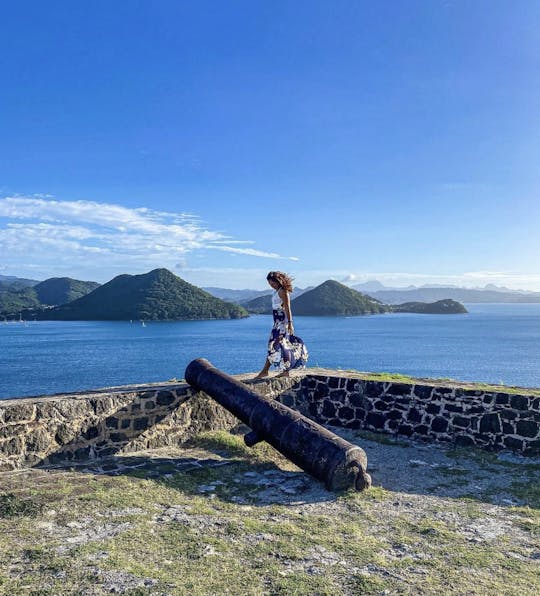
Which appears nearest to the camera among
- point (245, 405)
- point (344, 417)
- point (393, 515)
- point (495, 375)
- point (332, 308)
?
point (393, 515)

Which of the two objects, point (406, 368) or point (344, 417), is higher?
point (344, 417)

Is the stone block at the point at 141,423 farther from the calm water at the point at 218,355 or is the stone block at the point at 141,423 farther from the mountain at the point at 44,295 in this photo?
the mountain at the point at 44,295

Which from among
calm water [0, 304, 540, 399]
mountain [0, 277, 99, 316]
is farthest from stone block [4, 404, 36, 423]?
mountain [0, 277, 99, 316]

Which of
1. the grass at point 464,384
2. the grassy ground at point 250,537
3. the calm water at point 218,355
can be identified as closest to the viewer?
the grassy ground at point 250,537

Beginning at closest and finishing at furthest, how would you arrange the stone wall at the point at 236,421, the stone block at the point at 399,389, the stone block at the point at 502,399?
the stone wall at the point at 236,421 → the stone block at the point at 502,399 → the stone block at the point at 399,389

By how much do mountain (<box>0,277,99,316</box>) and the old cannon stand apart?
155 metres

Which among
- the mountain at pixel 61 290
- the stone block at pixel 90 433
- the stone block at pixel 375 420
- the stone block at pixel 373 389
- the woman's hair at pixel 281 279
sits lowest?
the stone block at pixel 375 420

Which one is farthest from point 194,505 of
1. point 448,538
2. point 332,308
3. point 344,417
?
point 332,308

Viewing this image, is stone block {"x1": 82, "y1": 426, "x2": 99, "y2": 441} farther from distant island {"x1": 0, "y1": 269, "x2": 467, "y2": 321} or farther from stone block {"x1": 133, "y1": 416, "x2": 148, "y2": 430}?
distant island {"x1": 0, "y1": 269, "x2": 467, "y2": 321}

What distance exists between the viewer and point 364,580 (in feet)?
11.3

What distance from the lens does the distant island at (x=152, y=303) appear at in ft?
406

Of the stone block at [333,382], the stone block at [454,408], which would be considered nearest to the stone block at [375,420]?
the stone block at [333,382]

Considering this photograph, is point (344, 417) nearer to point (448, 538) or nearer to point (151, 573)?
point (448, 538)

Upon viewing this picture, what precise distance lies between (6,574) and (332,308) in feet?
495
